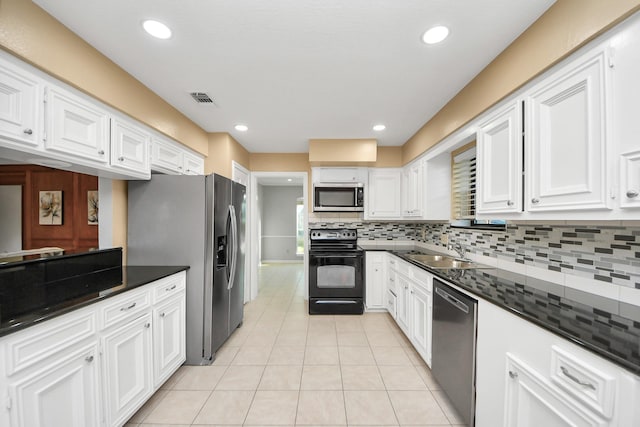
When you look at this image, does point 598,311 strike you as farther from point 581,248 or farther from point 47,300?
point 47,300

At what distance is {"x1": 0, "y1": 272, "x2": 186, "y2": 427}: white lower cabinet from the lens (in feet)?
3.42

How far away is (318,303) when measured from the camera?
3.52m

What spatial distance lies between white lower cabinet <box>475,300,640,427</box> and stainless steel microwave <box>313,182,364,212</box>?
8.07ft

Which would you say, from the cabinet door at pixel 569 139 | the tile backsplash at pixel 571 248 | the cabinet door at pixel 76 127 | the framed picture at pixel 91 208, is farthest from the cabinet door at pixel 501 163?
the framed picture at pixel 91 208

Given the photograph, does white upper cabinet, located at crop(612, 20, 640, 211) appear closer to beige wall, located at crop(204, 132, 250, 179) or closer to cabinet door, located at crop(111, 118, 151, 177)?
cabinet door, located at crop(111, 118, 151, 177)

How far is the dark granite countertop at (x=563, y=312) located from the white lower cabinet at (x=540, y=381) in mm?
40

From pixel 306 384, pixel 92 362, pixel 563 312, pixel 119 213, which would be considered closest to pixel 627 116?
pixel 563 312

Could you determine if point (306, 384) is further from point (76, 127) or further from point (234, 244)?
point (76, 127)

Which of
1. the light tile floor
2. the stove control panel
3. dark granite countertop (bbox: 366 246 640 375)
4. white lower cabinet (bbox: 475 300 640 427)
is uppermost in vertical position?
the stove control panel

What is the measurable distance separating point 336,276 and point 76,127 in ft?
9.70

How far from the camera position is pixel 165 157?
248 cm

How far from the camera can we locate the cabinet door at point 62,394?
105 centimetres

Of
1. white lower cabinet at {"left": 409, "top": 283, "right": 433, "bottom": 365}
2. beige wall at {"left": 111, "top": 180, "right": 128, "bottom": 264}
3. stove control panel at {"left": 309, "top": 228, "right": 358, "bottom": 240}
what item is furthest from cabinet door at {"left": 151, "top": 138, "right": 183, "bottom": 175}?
white lower cabinet at {"left": 409, "top": 283, "right": 433, "bottom": 365}

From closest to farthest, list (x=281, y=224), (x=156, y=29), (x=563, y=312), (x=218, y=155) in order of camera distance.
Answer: (x=563, y=312)
(x=156, y=29)
(x=218, y=155)
(x=281, y=224)
